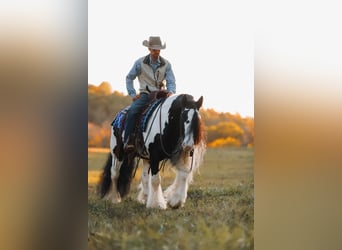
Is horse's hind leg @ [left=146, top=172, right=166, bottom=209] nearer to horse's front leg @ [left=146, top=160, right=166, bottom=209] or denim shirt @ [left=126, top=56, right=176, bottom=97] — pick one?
horse's front leg @ [left=146, top=160, right=166, bottom=209]

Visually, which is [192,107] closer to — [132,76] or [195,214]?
[132,76]

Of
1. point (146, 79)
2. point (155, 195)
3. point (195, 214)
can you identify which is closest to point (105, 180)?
point (155, 195)

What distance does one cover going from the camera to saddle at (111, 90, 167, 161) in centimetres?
354

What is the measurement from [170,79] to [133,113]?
40cm

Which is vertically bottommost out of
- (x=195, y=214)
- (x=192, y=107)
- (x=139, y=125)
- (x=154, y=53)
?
(x=195, y=214)

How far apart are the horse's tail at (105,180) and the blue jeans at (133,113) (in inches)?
9.1

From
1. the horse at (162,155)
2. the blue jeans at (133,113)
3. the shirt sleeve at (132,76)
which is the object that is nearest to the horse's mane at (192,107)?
the horse at (162,155)

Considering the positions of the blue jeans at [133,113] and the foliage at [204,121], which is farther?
the blue jeans at [133,113]

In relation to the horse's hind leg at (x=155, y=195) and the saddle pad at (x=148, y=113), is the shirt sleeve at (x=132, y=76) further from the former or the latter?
the horse's hind leg at (x=155, y=195)

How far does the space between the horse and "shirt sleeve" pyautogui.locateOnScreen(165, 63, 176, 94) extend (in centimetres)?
6

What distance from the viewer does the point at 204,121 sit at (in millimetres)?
3529

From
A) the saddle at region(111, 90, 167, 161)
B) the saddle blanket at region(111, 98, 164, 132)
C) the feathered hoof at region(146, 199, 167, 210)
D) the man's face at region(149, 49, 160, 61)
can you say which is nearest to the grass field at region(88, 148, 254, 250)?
the feathered hoof at region(146, 199, 167, 210)

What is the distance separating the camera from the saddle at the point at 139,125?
3545 millimetres
